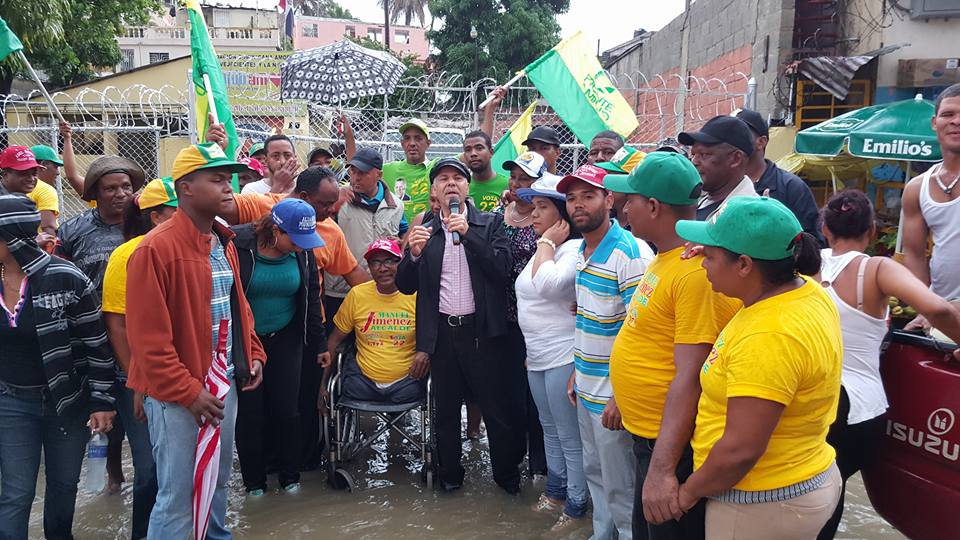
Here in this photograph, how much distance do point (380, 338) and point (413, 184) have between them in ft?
5.65

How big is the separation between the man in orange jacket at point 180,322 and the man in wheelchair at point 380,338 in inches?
62.6

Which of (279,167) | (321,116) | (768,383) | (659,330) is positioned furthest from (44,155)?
(321,116)

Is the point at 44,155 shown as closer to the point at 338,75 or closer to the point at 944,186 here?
the point at 338,75

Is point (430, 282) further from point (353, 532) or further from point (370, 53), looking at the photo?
point (370, 53)

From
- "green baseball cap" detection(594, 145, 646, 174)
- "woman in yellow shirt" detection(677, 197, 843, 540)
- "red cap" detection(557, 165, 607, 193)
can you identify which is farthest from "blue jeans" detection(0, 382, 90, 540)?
"woman in yellow shirt" detection(677, 197, 843, 540)

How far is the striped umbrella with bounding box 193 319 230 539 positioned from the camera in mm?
3125

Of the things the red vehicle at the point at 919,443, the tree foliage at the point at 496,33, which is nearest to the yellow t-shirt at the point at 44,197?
the red vehicle at the point at 919,443

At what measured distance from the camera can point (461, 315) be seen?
4.47 meters

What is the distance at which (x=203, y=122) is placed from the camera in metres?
5.47

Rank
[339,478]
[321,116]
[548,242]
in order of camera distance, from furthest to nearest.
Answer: [321,116] → [339,478] → [548,242]

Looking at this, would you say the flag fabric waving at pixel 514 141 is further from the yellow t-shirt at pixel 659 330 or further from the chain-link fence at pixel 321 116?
the yellow t-shirt at pixel 659 330

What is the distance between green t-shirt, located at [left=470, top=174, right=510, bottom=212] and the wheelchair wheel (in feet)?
7.21

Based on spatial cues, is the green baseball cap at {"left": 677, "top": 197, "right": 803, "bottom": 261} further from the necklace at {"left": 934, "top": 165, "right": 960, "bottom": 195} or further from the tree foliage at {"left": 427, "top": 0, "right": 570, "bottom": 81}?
the tree foliage at {"left": 427, "top": 0, "right": 570, "bottom": 81}

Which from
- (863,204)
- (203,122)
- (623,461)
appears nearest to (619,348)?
(623,461)
